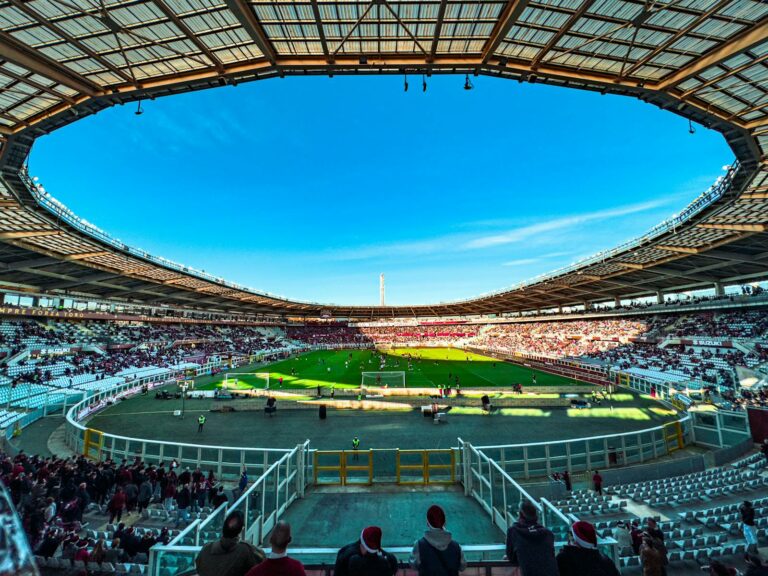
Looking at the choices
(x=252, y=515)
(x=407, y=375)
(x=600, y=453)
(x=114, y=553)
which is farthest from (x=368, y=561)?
(x=407, y=375)

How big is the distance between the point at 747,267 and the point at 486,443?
41892mm

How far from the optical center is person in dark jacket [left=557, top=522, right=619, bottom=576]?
358cm

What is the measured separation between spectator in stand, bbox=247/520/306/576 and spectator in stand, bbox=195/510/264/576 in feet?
1.86

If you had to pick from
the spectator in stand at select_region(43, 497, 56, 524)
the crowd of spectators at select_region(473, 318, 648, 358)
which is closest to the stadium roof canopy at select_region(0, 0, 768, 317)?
the spectator in stand at select_region(43, 497, 56, 524)

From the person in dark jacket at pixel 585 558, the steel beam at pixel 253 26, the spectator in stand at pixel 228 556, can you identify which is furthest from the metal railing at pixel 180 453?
the steel beam at pixel 253 26

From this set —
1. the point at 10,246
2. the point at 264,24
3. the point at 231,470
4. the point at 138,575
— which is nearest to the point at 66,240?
the point at 10,246

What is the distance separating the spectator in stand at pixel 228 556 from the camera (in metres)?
3.61

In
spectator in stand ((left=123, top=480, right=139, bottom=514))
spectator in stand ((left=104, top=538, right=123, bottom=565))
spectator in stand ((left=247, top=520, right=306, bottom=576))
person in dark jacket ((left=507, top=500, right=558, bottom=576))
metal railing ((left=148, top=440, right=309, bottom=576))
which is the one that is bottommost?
spectator in stand ((left=123, top=480, right=139, bottom=514))

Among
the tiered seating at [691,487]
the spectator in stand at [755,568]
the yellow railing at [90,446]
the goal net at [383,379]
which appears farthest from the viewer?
the goal net at [383,379]

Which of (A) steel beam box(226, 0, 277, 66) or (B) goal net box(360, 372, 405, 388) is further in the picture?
(B) goal net box(360, 372, 405, 388)

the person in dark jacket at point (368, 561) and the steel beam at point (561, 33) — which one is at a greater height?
the steel beam at point (561, 33)

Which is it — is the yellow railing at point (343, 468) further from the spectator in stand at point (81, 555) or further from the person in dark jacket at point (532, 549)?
the person in dark jacket at point (532, 549)

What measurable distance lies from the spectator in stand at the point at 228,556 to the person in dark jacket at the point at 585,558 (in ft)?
9.87

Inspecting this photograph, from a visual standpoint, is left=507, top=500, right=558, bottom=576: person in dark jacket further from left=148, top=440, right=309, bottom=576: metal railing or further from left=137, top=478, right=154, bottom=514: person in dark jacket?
left=137, top=478, right=154, bottom=514: person in dark jacket
